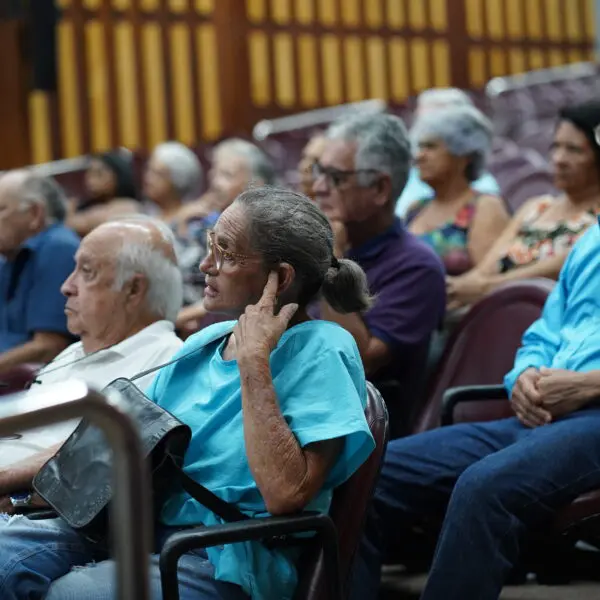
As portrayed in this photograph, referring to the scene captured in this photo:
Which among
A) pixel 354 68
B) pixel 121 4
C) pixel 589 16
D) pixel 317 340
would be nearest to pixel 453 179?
pixel 317 340

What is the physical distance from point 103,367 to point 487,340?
0.79 metres

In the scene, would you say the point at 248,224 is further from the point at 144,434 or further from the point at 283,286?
the point at 144,434

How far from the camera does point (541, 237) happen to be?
2.94 m

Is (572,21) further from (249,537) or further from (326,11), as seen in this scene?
(249,537)

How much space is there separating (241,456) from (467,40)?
686 cm

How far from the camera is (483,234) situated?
10.4 feet

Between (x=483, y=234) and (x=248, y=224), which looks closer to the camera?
(x=248, y=224)

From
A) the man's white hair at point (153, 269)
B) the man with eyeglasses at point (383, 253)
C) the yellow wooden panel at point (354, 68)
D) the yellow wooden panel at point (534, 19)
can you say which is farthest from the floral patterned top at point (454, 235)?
the yellow wooden panel at point (534, 19)

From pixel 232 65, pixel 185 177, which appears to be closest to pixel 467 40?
pixel 232 65

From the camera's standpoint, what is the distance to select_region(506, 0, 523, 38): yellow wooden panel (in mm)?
8367

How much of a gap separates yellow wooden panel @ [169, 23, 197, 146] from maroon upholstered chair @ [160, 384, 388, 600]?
17.7ft

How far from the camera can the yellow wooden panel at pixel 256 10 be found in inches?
287

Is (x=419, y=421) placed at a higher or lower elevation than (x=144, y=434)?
lower

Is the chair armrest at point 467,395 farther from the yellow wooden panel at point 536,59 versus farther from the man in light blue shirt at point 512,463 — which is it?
the yellow wooden panel at point 536,59
